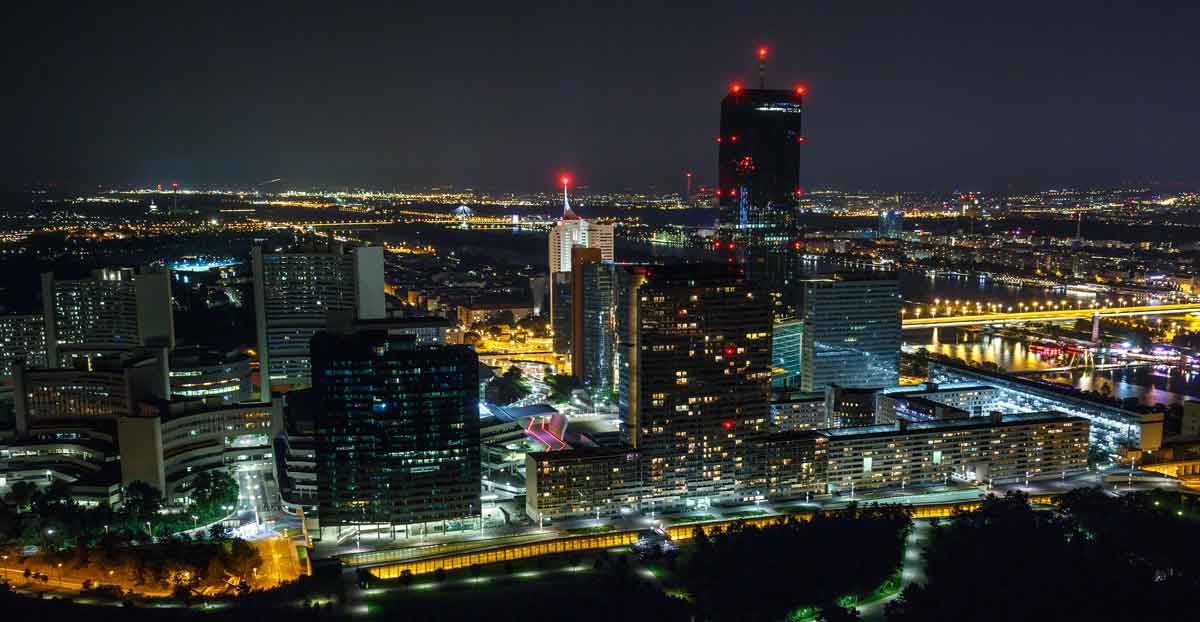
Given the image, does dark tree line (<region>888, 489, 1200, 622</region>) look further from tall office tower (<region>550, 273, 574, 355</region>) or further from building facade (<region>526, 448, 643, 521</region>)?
tall office tower (<region>550, 273, 574, 355</region>)

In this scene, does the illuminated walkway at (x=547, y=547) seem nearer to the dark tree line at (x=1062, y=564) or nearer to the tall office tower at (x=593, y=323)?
the dark tree line at (x=1062, y=564)

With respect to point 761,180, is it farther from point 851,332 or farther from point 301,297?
point 301,297

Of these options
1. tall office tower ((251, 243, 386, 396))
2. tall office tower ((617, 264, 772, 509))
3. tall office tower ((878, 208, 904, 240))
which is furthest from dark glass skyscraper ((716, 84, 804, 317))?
tall office tower ((878, 208, 904, 240))

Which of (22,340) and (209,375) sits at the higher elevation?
(22,340)

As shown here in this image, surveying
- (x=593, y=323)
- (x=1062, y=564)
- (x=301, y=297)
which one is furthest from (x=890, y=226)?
(x=1062, y=564)

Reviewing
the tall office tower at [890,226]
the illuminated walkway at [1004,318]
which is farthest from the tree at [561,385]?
the tall office tower at [890,226]

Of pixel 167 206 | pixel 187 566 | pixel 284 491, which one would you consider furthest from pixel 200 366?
pixel 167 206

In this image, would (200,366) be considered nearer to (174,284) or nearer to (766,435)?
(766,435)
